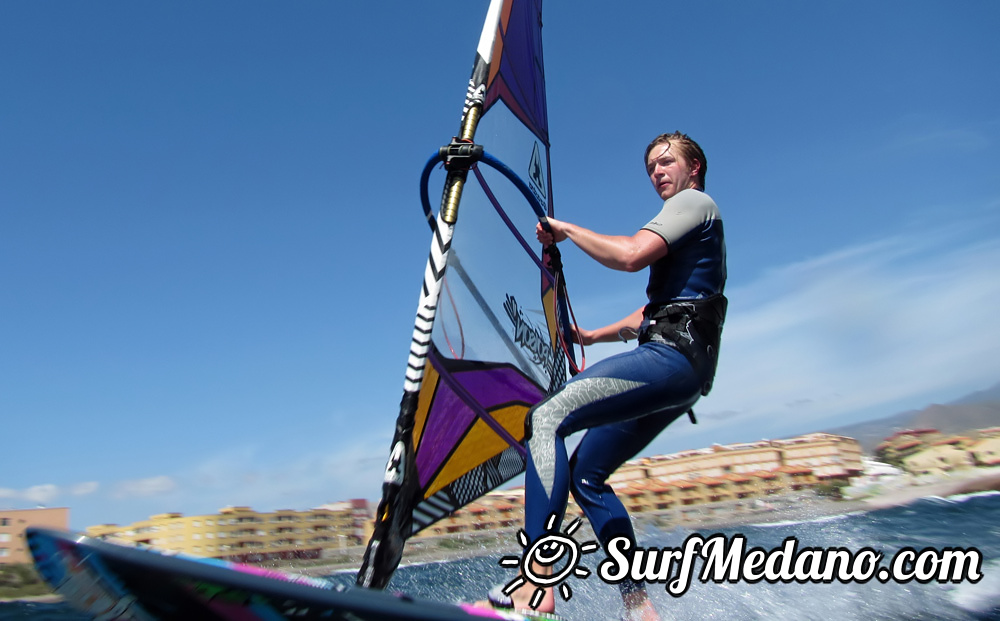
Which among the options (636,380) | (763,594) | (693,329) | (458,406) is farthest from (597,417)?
(763,594)

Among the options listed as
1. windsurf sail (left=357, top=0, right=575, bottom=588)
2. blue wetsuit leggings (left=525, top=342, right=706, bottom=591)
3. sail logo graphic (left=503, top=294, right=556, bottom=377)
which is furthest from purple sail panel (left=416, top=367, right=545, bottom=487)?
blue wetsuit leggings (left=525, top=342, right=706, bottom=591)

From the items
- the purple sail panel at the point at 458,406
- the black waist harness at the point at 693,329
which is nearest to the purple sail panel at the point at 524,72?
the purple sail panel at the point at 458,406

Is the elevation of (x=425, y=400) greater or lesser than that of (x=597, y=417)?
greater

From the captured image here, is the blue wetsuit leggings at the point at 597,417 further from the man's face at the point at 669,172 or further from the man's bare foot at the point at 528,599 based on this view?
the man's face at the point at 669,172

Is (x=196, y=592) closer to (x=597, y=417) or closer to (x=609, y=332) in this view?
(x=597, y=417)

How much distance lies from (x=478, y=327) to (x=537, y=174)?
2.27m

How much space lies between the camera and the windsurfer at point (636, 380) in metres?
2.50

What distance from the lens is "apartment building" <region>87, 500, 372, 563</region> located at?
15.4 feet

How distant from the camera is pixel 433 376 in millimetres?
3199

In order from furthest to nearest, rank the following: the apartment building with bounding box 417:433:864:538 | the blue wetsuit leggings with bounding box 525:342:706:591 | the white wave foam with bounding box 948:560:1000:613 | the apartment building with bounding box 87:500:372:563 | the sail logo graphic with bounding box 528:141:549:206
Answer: the apartment building with bounding box 417:433:864:538 < the sail logo graphic with bounding box 528:141:549:206 < the apartment building with bounding box 87:500:372:563 < the white wave foam with bounding box 948:560:1000:613 < the blue wetsuit leggings with bounding box 525:342:706:591

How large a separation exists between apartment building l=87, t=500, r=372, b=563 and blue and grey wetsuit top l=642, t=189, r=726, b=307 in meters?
2.53

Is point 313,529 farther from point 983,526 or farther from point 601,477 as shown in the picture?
point 983,526

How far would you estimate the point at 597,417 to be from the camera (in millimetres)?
2539

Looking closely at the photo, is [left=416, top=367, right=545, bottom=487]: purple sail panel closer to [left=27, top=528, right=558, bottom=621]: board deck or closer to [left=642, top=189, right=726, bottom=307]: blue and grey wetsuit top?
[left=642, top=189, right=726, bottom=307]: blue and grey wetsuit top
